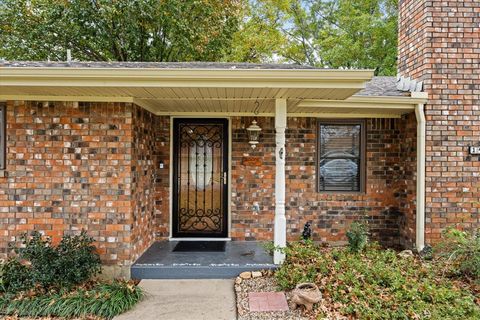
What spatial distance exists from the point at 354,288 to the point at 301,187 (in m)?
2.40

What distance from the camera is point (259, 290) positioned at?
405cm

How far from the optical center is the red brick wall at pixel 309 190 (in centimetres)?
586

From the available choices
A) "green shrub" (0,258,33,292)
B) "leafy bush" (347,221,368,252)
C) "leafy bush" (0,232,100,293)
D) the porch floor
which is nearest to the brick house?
the porch floor

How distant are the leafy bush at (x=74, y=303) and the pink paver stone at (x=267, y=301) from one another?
136 centimetres

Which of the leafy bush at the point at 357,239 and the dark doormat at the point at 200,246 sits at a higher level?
the leafy bush at the point at 357,239

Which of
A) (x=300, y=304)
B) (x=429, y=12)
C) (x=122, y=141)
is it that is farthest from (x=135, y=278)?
(x=429, y=12)

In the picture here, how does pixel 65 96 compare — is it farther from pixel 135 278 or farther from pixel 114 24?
pixel 114 24

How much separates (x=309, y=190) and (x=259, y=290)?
2360 millimetres

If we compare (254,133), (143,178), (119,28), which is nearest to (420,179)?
(254,133)

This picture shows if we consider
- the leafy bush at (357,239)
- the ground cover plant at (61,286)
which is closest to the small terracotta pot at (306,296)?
the leafy bush at (357,239)

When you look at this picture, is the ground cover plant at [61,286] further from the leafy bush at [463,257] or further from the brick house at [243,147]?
the leafy bush at [463,257]

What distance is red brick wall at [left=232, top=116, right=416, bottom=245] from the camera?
19.2 feet

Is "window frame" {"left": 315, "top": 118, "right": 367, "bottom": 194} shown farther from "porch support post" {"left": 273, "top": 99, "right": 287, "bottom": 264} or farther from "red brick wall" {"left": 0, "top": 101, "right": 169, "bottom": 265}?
"red brick wall" {"left": 0, "top": 101, "right": 169, "bottom": 265}

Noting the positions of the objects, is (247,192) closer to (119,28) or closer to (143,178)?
(143,178)
